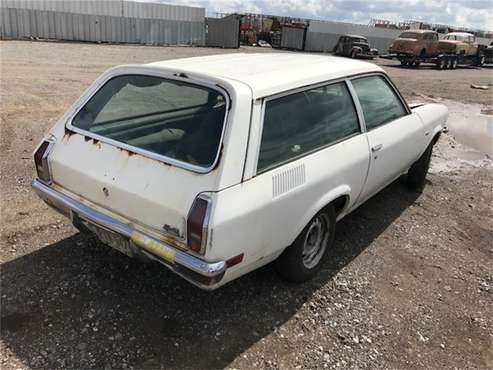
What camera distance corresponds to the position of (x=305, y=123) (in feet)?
9.67

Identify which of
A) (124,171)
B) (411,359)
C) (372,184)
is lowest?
(411,359)

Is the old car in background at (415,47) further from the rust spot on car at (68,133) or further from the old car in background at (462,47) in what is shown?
the rust spot on car at (68,133)

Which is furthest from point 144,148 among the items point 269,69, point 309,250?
point 309,250

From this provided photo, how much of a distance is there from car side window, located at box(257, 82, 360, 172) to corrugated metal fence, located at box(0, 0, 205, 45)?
25.7 metres

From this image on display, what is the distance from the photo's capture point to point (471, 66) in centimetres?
2947

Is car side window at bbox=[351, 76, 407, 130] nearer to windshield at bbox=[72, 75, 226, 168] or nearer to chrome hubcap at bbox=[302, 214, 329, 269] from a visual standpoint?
chrome hubcap at bbox=[302, 214, 329, 269]

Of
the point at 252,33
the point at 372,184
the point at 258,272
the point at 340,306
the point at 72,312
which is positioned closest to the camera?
the point at 72,312

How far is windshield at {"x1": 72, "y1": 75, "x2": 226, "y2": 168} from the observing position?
8.20 ft

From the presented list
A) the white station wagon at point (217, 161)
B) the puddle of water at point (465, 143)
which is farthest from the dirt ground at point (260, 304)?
the puddle of water at point (465, 143)

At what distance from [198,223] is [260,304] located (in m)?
1.05

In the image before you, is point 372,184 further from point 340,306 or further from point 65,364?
point 65,364

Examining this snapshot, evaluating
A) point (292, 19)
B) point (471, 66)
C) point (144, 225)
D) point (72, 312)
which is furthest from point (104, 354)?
point (292, 19)

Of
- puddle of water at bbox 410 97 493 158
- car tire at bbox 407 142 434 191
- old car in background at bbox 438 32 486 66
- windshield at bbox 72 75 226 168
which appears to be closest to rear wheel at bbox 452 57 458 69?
old car in background at bbox 438 32 486 66

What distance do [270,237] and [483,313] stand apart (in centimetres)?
183
